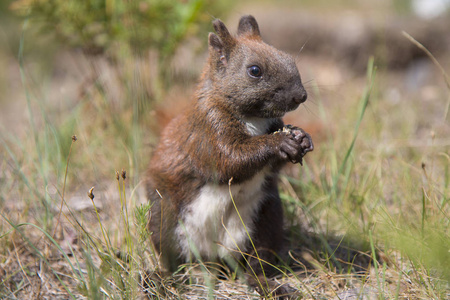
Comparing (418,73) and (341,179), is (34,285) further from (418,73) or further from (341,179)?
(418,73)

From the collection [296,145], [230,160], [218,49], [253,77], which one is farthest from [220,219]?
[218,49]

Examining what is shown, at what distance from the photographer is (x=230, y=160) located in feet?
8.82

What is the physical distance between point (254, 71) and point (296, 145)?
0.56 m

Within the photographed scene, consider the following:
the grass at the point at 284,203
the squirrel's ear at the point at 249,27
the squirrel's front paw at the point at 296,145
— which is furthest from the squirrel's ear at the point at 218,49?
the grass at the point at 284,203

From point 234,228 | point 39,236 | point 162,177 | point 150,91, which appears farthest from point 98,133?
point 234,228

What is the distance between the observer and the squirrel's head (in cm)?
271

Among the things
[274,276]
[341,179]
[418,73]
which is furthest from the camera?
[418,73]

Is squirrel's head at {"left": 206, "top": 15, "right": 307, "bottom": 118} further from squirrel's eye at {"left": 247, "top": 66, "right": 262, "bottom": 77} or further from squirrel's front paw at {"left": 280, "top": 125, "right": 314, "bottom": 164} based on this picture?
squirrel's front paw at {"left": 280, "top": 125, "right": 314, "bottom": 164}

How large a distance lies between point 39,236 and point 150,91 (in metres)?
2.51

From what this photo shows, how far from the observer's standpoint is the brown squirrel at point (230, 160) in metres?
2.70

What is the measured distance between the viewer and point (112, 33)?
502cm

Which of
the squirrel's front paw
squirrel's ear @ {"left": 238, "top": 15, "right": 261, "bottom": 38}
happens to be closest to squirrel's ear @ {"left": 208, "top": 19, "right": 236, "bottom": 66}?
squirrel's ear @ {"left": 238, "top": 15, "right": 261, "bottom": 38}

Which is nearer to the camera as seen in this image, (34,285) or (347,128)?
(34,285)

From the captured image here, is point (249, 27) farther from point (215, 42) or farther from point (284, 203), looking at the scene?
point (284, 203)
